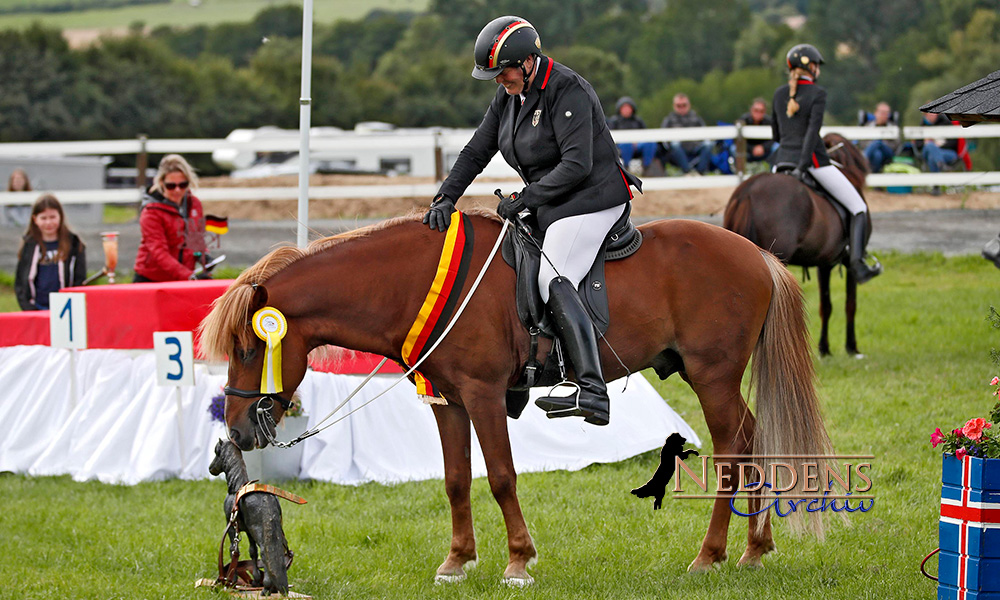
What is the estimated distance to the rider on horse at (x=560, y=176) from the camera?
4.93 m

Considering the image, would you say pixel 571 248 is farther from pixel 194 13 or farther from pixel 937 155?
pixel 194 13

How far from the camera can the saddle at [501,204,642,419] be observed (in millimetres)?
5062

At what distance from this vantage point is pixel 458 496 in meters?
5.33

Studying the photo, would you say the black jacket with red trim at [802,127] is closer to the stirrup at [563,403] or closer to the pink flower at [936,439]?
the stirrup at [563,403]

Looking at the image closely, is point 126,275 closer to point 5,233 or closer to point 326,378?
point 5,233

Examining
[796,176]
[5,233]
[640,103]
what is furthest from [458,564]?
[640,103]

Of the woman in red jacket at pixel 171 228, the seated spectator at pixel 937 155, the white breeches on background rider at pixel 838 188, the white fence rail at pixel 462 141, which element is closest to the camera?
the woman in red jacket at pixel 171 228

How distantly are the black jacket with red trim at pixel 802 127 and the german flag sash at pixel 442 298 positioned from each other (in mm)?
5732

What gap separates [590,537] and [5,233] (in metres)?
Answer: 14.2

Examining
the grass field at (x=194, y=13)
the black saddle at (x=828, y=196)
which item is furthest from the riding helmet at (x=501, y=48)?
the grass field at (x=194, y=13)

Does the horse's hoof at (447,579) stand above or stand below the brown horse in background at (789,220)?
below

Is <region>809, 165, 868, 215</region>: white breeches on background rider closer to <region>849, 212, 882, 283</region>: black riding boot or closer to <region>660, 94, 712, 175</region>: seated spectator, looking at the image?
<region>849, 212, 882, 283</region>: black riding boot

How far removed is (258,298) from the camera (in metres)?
4.74

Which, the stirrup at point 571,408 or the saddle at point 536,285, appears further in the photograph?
the saddle at point 536,285
